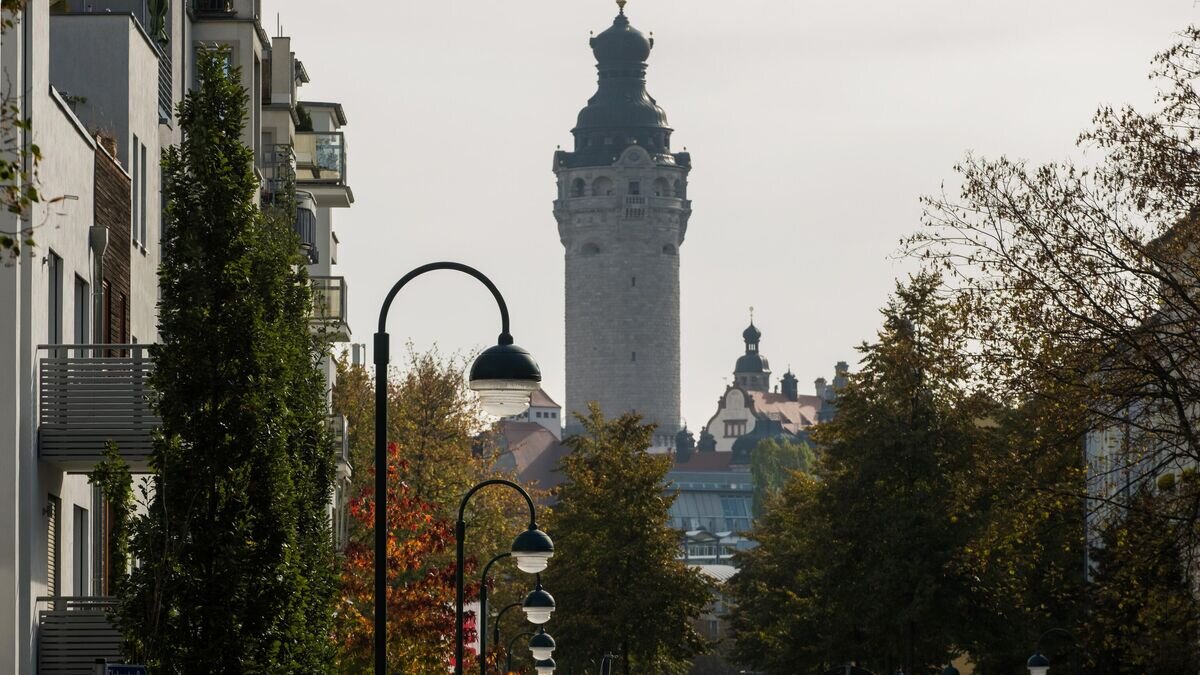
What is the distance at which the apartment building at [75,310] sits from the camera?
22.7m

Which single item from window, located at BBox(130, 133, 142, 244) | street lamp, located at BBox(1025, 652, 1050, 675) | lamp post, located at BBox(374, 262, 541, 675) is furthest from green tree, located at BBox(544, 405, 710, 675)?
lamp post, located at BBox(374, 262, 541, 675)

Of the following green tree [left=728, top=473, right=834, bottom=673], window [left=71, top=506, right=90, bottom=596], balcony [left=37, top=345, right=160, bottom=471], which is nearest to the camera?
balcony [left=37, top=345, right=160, bottom=471]

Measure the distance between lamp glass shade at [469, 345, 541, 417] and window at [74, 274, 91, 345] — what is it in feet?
28.4

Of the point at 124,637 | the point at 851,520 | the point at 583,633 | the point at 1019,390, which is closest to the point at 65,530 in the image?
the point at 124,637

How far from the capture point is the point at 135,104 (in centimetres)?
3181

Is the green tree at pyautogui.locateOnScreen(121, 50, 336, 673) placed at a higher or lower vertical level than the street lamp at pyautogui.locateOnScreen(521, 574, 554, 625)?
higher

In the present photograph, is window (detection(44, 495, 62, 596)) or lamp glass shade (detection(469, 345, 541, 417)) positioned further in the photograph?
window (detection(44, 495, 62, 596))

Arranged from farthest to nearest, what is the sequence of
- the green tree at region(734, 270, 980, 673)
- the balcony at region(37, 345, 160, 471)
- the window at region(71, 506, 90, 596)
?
the green tree at region(734, 270, 980, 673) → the window at region(71, 506, 90, 596) → the balcony at region(37, 345, 160, 471)

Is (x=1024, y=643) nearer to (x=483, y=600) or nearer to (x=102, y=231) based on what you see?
(x=483, y=600)

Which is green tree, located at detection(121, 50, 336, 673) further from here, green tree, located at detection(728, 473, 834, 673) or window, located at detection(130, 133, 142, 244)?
green tree, located at detection(728, 473, 834, 673)

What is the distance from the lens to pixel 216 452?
21172mm

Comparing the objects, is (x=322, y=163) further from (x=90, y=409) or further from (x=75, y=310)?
(x=90, y=409)

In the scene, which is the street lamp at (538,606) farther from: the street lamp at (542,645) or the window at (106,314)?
the street lamp at (542,645)

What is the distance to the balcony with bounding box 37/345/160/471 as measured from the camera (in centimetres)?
2359
